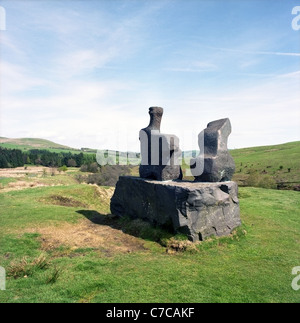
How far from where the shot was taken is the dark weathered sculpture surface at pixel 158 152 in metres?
11.2

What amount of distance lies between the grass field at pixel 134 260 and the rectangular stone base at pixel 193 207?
0.47 meters

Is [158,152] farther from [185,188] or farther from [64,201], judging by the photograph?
[64,201]

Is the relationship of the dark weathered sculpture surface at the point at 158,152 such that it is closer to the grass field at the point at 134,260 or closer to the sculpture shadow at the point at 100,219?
the grass field at the point at 134,260

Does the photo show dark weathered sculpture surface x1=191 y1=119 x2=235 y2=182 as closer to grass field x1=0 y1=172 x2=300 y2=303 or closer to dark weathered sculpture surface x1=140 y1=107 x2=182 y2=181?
dark weathered sculpture surface x1=140 y1=107 x2=182 y2=181

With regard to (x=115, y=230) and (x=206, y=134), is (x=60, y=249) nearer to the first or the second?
(x=115, y=230)

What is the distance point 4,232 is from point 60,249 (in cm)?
336

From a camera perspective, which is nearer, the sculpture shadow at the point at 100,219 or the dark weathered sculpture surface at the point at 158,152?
the dark weathered sculpture surface at the point at 158,152

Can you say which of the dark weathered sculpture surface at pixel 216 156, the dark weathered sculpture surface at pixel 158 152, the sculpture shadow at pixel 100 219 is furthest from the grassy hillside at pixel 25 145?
the dark weathered sculpture surface at pixel 216 156

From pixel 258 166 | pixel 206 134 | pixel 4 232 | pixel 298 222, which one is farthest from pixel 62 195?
pixel 258 166

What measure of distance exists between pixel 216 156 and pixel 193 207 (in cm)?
252

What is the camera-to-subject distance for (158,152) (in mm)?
11531

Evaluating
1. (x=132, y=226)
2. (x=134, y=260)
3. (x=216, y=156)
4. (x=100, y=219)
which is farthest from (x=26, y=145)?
(x=134, y=260)

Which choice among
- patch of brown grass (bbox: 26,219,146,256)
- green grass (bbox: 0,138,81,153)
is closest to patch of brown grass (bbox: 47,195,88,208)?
patch of brown grass (bbox: 26,219,146,256)

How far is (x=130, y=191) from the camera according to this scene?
12875mm
